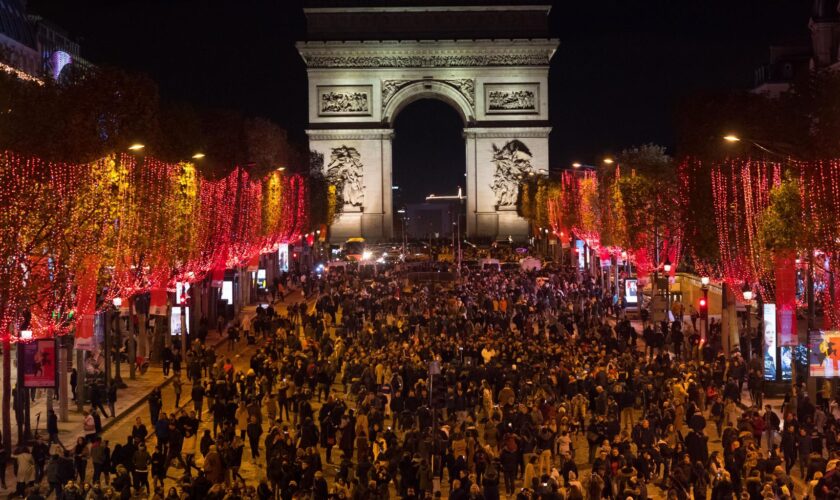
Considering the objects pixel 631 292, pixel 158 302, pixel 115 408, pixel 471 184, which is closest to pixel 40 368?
pixel 115 408

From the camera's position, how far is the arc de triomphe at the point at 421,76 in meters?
96.2

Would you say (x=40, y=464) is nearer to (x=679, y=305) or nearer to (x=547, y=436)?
(x=547, y=436)

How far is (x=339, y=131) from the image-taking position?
316ft

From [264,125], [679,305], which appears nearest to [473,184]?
[264,125]

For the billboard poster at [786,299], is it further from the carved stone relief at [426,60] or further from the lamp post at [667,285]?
the carved stone relief at [426,60]

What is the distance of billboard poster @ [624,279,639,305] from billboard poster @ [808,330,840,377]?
2564cm

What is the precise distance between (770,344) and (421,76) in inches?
2637

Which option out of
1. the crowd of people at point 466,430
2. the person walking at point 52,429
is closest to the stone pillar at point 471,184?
the crowd of people at point 466,430

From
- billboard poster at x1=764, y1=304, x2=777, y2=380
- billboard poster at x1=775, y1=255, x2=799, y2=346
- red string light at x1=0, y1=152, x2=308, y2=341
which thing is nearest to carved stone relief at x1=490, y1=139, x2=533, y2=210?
red string light at x1=0, y1=152, x2=308, y2=341

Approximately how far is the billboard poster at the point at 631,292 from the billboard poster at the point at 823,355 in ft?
84.1

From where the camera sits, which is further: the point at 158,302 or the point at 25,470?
the point at 158,302

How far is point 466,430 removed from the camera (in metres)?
23.5

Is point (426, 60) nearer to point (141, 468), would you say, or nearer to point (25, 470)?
point (141, 468)

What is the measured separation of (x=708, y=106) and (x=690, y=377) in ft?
44.3
